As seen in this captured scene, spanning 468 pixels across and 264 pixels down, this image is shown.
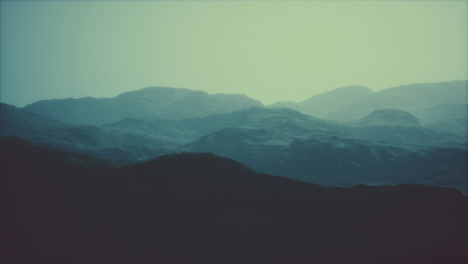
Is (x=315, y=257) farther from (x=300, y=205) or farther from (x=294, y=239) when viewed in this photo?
(x=300, y=205)

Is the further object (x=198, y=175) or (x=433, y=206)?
(x=198, y=175)

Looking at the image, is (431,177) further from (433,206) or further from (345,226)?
(345,226)

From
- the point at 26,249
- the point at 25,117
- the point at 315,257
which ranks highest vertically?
the point at 25,117

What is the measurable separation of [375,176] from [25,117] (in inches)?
8224

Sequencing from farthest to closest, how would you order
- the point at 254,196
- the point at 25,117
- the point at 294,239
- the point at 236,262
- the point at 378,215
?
1. the point at 25,117
2. the point at 254,196
3. the point at 378,215
4. the point at 294,239
5. the point at 236,262

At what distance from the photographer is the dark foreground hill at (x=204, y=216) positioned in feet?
105

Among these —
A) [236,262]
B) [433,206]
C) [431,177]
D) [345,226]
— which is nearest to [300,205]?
[345,226]

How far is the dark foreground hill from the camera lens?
3203 centimetres

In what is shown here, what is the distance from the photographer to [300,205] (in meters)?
40.9

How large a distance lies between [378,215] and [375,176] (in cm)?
10283

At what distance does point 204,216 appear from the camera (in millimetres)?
38375

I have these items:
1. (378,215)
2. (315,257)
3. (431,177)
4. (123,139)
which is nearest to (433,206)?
(378,215)

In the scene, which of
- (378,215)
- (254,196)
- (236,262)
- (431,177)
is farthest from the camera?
(431,177)

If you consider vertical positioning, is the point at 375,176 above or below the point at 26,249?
above
